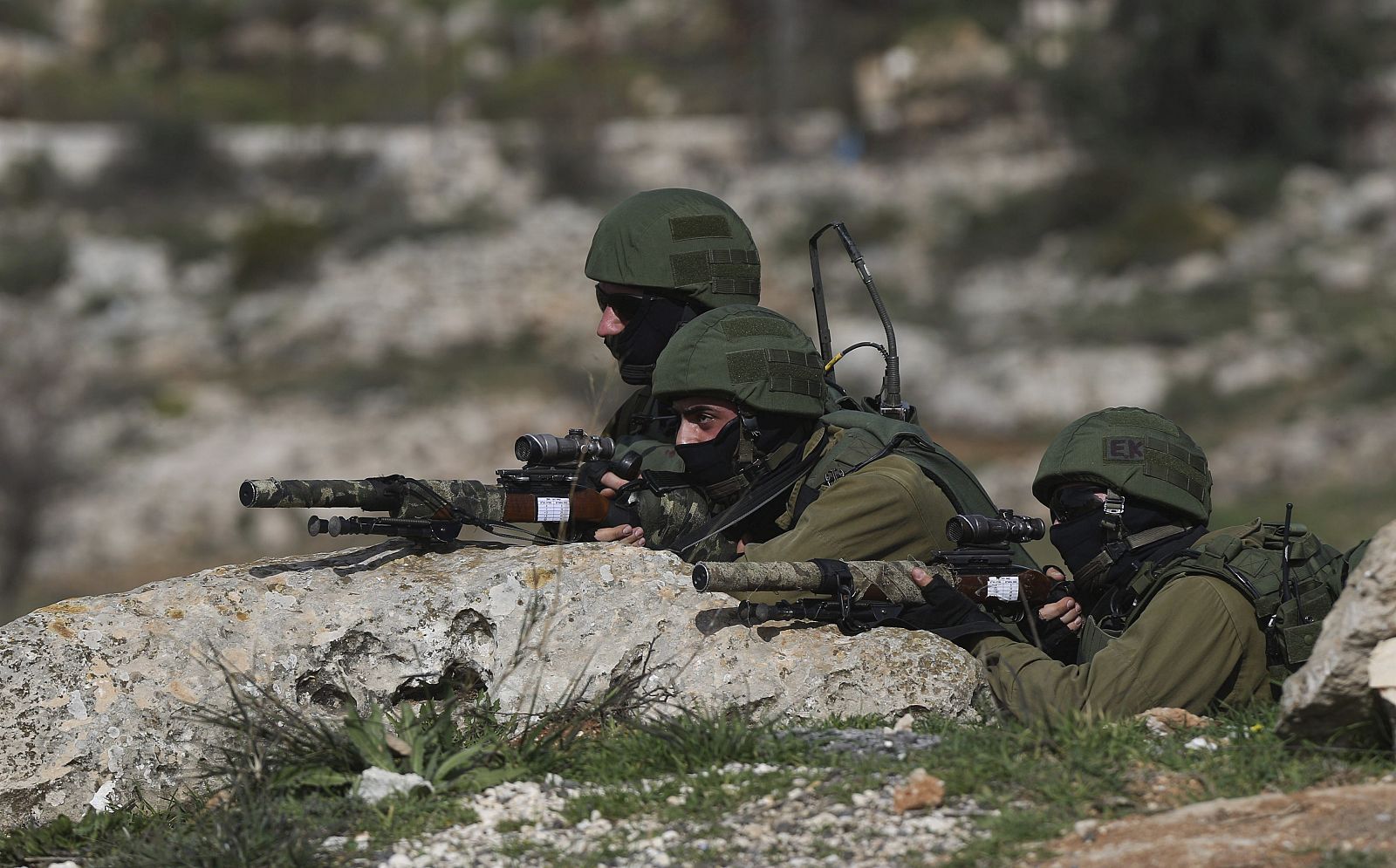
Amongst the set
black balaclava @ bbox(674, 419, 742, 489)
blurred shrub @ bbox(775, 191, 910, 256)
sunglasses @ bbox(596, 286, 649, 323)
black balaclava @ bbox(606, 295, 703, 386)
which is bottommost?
black balaclava @ bbox(674, 419, 742, 489)

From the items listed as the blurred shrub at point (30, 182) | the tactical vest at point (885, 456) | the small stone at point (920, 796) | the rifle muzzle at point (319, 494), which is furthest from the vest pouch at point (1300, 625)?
the blurred shrub at point (30, 182)

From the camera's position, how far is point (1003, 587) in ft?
18.5

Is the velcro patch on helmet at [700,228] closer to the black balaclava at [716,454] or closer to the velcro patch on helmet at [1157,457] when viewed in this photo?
the black balaclava at [716,454]

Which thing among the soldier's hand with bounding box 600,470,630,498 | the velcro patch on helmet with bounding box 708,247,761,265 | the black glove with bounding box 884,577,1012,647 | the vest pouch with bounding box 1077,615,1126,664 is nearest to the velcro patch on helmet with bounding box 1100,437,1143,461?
the vest pouch with bounding box 1077,615,1126,664

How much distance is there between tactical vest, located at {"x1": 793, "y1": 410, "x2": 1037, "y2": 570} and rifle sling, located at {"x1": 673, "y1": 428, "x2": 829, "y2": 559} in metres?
0.03

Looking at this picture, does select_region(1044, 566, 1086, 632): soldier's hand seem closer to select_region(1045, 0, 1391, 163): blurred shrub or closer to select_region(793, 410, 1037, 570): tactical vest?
select_region(793, 410, 1037, 570): tactical vest

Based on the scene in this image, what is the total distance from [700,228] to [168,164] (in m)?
42.0

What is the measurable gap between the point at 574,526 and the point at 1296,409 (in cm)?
2025

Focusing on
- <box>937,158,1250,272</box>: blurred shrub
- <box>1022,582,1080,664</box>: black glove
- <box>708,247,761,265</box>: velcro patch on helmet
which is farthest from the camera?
<box>937,158,1250,272</box>: blurred shrub

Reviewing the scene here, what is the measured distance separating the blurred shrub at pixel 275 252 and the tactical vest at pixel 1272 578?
32763 mm

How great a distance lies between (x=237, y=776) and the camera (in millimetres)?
4941

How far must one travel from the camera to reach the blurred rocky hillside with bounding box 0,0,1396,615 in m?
26.5

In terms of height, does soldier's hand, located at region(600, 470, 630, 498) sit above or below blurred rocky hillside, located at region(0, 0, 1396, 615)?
below

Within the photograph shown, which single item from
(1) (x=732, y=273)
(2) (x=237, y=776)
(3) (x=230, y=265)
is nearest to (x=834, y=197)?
(3) (x=230, y=265)
